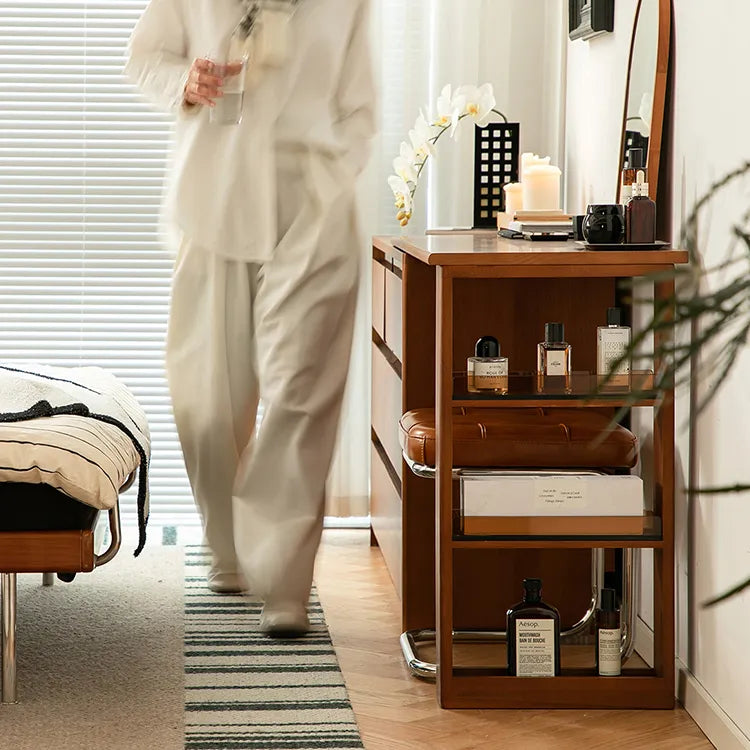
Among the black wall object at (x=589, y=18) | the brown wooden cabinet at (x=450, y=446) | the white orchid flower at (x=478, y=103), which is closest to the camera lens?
the brown wooden cabinet at (x=450, y=446)

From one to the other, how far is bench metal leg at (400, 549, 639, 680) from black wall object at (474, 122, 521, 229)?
113 centimetres

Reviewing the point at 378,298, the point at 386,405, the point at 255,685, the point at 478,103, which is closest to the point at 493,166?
the point at 478,103

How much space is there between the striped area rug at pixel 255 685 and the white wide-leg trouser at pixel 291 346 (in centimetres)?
13

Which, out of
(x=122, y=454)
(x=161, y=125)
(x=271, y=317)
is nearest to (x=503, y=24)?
(x=161, y=125)

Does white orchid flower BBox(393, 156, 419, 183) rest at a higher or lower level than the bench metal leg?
higher

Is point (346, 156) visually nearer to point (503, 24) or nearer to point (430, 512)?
point (430, 512)

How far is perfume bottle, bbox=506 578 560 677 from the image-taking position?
2145 mm

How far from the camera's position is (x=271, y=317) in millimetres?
2549

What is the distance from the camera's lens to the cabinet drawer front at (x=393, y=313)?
267 cm

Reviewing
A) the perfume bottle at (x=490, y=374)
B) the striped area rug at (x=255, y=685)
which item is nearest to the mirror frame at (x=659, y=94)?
the perfume bottle at (x=490, y=374)

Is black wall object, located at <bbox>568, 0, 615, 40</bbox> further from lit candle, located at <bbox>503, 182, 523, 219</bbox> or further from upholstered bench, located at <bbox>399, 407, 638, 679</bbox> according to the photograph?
upholstered bench, located at <bbox>399, 407, 638, 679</bbox>

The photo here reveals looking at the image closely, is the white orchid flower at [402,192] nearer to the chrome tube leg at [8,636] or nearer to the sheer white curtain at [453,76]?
the sheer white curtain at [453,76]

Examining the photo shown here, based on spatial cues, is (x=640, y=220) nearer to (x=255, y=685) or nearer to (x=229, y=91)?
(x=229, y=91)

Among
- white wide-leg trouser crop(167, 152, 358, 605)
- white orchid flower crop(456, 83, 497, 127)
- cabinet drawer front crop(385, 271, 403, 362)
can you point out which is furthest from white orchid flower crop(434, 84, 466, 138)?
white wide-leg trouser crop(167, 152, 358, 605)
